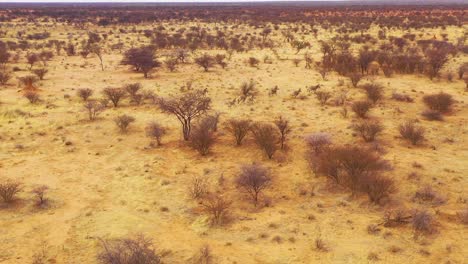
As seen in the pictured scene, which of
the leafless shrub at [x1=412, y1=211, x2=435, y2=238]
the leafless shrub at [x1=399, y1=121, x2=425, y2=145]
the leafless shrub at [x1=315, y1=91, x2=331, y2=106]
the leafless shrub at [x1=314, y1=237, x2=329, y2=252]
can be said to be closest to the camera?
the leafless shrub at [x1=314, y1=237, x2=329, y2=252]

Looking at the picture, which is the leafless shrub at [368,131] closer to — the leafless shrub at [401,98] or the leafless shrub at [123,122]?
the leafless shrub at [401,98]

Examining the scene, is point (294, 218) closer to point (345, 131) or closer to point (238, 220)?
point (238, 220)

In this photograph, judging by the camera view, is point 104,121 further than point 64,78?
No

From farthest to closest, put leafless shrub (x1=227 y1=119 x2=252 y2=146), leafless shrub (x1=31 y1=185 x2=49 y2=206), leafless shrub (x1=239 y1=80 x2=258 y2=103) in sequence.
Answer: leafless shrub (x1=239 y1=80 x2=258 y2=103) < leafless shrub (x1=227 y1=119 x2=252 y2=146) < leafless shrub (x1=31 y1=185 x2=49 y2=206)

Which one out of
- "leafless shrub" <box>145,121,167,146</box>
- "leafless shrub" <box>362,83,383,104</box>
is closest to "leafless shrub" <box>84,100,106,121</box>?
"leafless shrub" <box>145,121,167,146</box>

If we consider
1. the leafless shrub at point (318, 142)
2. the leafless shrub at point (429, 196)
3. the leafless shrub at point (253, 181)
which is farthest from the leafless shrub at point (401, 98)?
the leafless shrub at point (253, 181)

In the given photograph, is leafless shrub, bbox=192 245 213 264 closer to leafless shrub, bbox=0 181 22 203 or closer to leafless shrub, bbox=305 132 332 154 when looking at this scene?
leafless shrub, bbox=0 181 22 203

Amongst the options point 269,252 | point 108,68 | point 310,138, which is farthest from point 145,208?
point 108,68

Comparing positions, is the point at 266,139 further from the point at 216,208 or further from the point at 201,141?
the point at 216,208
